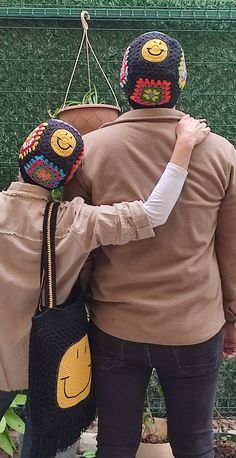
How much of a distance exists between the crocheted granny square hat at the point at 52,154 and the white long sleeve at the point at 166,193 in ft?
0.88

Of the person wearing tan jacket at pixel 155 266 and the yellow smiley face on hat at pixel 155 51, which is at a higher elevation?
the yellow smiley face on hat at pixel 155 51

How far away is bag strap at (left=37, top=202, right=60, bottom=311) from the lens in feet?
5.79

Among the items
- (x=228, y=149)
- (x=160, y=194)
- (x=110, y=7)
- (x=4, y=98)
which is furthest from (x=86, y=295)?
(x=110, y=7)

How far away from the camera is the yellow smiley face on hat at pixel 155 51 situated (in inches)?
70.1

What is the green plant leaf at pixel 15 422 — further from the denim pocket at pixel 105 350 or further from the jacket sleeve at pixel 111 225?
the jacket sleeve at pixel 111 225

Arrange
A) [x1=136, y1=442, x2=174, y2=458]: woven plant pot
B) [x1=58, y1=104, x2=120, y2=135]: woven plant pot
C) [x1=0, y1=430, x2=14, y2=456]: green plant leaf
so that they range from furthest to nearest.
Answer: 1. [x1=0, y1=430, x2=14, y2=456]: green plant leaf
2. [x1=136, y1=442, x2=174, y2=458]: woven plant pot
3. [x1=58, y1=104, x2=120, y2=135]: woven plant pot

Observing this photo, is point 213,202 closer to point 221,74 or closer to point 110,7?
point 221,74

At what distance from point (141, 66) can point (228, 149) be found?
392mm

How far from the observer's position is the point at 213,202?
187cm

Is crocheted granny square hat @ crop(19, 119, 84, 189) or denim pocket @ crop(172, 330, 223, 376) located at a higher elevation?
crocheted granny square hat @ crop(19, 119, 84, 189)

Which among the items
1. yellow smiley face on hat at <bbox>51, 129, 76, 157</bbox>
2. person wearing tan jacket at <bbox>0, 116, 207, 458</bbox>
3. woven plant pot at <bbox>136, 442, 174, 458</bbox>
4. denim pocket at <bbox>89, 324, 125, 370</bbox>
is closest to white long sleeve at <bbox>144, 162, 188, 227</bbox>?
person wearing tan jacket at <bbox>0, 116, 207, 458</bbox>

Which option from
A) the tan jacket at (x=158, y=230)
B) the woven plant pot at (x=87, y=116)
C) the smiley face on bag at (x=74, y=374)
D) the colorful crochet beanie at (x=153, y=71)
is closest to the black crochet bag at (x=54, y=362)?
the smiley face on bag at (x=74, y=374)

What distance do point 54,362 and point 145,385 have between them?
0.35 m

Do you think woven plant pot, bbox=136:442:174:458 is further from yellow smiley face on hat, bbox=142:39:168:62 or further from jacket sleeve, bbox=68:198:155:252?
yellow smiley face on hat, bbox=142:39:168:62
